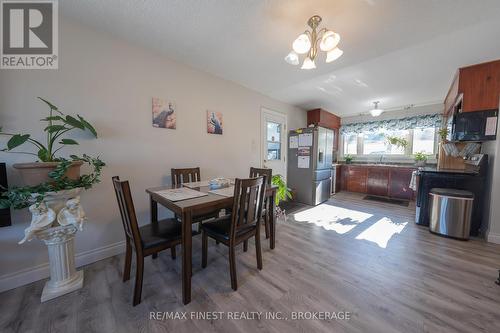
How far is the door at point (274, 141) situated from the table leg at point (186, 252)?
8.42 feet

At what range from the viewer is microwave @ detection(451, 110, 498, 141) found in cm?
216

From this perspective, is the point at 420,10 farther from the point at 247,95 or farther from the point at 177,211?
the point at 177,211

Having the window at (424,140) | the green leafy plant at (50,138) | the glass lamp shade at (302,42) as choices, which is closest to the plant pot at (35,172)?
the green leafy plant at (50,138)

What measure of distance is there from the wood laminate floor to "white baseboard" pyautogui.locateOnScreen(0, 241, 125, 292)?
0.07 metres

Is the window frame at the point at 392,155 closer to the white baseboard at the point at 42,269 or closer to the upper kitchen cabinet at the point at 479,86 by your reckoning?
the upper kitchen cabinet at the point at 479,86

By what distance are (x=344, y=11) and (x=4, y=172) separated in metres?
2.99

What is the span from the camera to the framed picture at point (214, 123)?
106 inches

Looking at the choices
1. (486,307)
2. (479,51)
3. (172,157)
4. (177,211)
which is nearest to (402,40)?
(479,51)

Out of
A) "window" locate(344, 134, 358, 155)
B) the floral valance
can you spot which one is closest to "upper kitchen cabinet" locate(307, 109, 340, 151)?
the floral valance

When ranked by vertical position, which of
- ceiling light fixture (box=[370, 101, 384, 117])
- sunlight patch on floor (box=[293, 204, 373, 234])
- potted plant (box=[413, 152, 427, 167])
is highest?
ceiling light fixture (box=[370, 101, 384, 117])

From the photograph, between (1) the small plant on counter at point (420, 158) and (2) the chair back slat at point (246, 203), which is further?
(1) the small plant on counter at point (420, 158)

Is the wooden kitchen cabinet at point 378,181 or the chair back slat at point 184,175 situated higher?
the chair back slat at point 184,175

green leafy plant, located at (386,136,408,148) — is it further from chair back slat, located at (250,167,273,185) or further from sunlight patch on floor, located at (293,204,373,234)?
chair back slat, located at (250,167,273,185)

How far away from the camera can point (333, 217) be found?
309 centimetres
